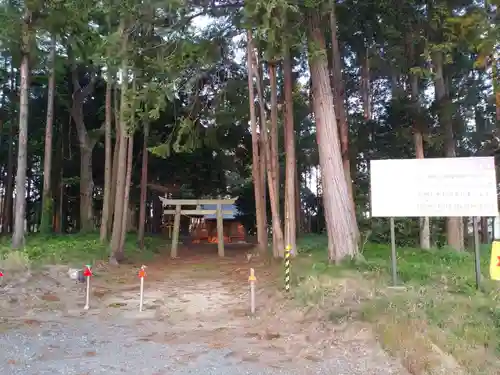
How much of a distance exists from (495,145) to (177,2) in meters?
14.2

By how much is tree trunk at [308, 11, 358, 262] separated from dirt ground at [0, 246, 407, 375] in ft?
6.07

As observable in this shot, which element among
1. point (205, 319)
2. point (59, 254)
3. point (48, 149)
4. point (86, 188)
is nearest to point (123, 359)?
point (205, 319)

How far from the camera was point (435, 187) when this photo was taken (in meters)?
8.67

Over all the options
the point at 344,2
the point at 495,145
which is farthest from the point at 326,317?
the point at 495,145

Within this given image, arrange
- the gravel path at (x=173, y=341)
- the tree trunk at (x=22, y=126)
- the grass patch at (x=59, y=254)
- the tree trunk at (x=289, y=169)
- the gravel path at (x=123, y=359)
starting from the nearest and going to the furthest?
the gravel path at (x=123, y=359)
the gravel path at (x=173, y=341)
the grass patch at (x=59, y=254)
the tree trunk at (x=22, y=126)
the tree trunk at (x=289, y=169)

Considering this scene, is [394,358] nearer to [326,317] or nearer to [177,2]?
[326,317]

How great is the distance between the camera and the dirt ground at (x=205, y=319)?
236 inches

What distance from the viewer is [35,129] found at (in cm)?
2794

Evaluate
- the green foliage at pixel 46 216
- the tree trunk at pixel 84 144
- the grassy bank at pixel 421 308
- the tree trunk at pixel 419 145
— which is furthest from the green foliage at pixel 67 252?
the tree trunk at pixel 419 145

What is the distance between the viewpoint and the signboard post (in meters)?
8.41

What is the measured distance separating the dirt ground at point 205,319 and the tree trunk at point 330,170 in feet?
6.07

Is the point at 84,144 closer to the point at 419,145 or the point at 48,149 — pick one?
the point at 48,149

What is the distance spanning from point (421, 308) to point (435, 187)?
2.75 meters

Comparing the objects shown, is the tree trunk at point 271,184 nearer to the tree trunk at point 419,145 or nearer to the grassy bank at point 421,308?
the tree trunk at point 419,145
